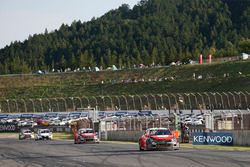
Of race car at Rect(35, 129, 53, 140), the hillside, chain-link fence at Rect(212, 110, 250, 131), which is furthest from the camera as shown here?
the hillside

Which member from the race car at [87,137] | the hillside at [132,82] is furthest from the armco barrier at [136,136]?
the hillside at [132,82]

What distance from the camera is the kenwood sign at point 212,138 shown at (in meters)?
44.4

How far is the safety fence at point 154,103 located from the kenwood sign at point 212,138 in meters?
34.1

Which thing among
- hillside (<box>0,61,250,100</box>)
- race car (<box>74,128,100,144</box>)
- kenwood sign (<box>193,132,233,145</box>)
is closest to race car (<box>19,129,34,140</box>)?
race car (<box>74,128,100,144</box>)

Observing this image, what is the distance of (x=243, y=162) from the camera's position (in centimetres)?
2831

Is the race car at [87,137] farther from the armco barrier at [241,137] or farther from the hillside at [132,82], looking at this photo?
the hillside at [132,82]

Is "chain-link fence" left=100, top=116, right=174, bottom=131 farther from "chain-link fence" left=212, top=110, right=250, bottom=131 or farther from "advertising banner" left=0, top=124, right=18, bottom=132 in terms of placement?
"advertising banner" left=0, top=124, right=18, bottom=132

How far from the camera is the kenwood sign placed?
44406 mm

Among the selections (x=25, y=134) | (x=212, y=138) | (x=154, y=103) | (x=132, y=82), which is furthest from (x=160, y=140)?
(x=132, y=82)

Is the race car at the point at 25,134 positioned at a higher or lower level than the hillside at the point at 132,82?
lower

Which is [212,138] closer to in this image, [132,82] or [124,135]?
[124,135]

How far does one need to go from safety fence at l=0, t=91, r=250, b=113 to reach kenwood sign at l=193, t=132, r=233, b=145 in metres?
34.1

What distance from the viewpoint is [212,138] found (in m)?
45.7

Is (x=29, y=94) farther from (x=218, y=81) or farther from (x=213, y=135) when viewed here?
(x=213, y=135)
